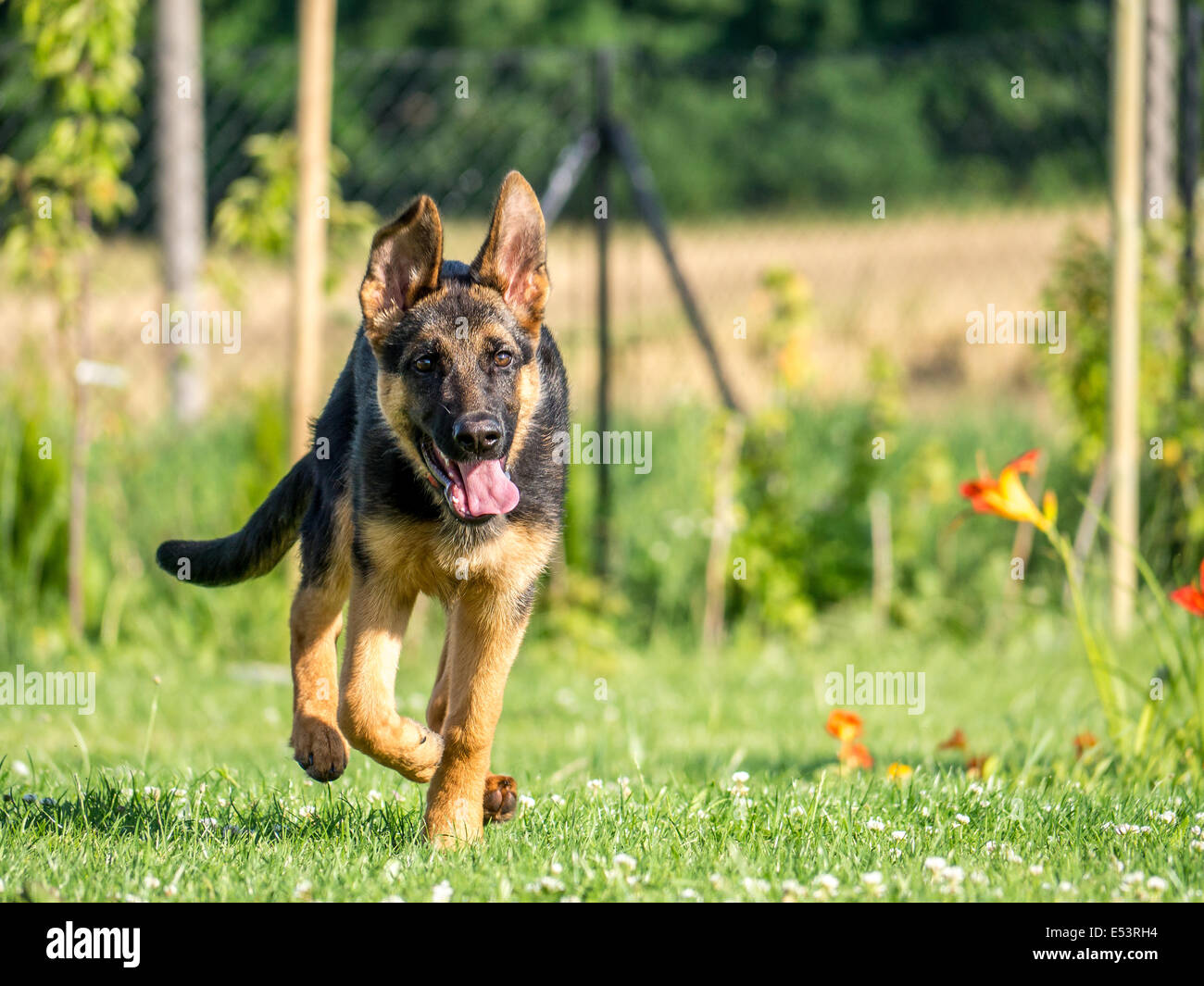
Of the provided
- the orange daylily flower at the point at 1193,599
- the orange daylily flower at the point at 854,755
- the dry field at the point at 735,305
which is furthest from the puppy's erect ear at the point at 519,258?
the dry field at the point at 735,305

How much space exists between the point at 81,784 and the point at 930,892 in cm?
262

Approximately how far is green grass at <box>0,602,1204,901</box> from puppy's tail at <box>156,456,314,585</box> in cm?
59

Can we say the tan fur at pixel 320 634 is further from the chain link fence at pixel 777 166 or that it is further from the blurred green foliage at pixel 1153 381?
the blurred green foliage at pixel 1153 381

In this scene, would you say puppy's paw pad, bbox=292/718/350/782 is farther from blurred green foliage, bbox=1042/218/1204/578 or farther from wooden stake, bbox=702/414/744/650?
blurred green foliage, bbox=1042/218/1204/578

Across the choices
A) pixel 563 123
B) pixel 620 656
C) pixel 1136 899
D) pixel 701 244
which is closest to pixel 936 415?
pixel 701 244

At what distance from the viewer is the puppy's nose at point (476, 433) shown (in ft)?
10.6

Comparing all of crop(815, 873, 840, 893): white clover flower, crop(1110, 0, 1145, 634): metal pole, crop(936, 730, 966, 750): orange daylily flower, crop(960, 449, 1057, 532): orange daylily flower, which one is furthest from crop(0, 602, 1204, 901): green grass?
crop(1110, 0, 1145, 634): metal pole

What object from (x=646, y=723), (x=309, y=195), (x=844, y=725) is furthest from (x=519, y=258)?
(x=309, y=195)

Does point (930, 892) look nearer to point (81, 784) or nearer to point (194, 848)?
point (194, 848)

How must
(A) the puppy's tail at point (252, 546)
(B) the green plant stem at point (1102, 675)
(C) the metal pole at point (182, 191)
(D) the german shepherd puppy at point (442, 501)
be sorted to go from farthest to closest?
1. (C) the metal pole at point (182, 191)
2. (B) the green plant stem at point (1102, 675)
3. (A) the puppy's tail at point (252, 546)
4. (D) the german shepherd puppy at point (442, 501)

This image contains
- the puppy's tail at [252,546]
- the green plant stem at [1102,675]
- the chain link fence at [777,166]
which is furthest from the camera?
the chain link fence at [777,166]

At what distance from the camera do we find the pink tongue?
328 cm

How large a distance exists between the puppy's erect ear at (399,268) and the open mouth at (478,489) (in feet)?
1.56

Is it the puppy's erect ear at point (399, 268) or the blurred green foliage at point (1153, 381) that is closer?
the puppy's erect ear at point (399, 268)
